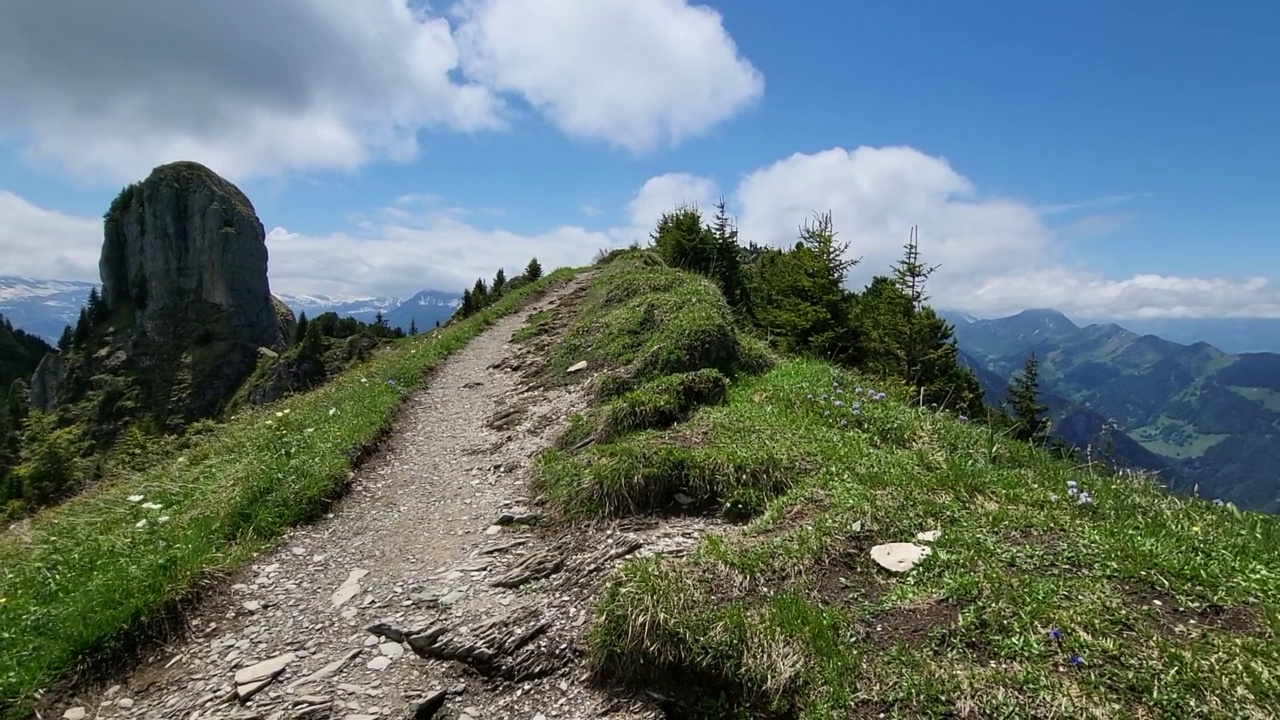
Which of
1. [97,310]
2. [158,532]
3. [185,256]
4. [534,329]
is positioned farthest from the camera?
[185,256]


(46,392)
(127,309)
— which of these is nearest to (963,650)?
(46,392)

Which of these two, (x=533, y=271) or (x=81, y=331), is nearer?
(x=533, y=271)

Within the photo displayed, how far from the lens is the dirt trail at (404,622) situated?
5281 millimetres

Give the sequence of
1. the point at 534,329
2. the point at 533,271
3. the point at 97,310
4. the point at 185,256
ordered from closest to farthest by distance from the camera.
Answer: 1. the point at 534,329
2. the point at 533,271
3. the point at 97,310
4. the point at 185,256

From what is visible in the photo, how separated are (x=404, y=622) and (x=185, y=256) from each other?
179378 mm

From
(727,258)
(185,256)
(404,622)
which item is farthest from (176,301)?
(404,622)

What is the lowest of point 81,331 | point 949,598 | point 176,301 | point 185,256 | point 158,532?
point 81,331

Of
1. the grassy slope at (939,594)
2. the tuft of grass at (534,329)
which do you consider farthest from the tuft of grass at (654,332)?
the grassy slope at (939,594)

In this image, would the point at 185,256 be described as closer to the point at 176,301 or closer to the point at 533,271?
the point at 176,301

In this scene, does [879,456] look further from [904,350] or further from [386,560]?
[904,350]

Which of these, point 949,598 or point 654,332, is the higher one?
point 654,332

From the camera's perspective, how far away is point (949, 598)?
512 cm

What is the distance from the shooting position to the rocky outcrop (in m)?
145

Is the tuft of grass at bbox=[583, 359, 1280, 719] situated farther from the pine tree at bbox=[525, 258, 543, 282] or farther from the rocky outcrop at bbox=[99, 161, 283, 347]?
the rocky outcrop at bbox=[99, 161, 283, 347]
